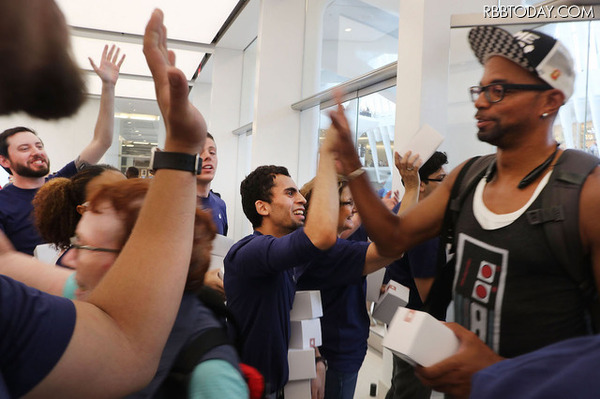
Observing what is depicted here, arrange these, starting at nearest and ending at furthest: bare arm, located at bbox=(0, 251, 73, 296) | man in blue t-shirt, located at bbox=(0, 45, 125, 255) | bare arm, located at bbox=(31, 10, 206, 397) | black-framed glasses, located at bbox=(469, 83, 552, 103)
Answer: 1. bare arm, located at bbox=(31, 10, 206, 397)
2. bare arm, located at bbox=(0, 251, 73, 296)
3. black-framed glasses, located at bbox=(469, 83, 552, 103)
4. man in blue t-shirt, located at bbox=(0, 45, 125, 255)

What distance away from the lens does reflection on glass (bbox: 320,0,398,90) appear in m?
5.43

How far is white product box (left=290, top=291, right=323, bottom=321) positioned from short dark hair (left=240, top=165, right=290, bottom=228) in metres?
0.56

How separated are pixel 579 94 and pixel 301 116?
16.9ft

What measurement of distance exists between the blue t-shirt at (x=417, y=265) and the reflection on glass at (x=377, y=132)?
2269 millimetres

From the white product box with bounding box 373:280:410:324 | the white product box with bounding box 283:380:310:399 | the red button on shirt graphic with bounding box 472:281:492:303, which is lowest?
the white product box with bounding box 283:380:310:399

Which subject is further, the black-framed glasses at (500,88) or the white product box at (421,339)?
the black-framed glasses at (500,88)

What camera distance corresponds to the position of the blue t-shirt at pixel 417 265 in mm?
2555

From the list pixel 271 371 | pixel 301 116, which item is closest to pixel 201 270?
pixel 271 371

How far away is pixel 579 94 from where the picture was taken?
3184 millimetres

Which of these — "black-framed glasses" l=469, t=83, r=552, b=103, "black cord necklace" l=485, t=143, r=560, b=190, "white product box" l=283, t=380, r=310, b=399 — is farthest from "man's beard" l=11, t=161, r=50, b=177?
"black cord necklace" l=485, t=143, r=560, b=190

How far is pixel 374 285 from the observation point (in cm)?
282

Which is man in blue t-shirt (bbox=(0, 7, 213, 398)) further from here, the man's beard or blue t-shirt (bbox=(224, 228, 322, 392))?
the man's beard

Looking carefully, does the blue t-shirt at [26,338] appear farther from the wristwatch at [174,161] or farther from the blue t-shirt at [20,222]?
the blue t-shirt at [20,222]

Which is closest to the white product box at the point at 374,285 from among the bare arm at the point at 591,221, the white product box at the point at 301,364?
the white product box at the point at 301,364
